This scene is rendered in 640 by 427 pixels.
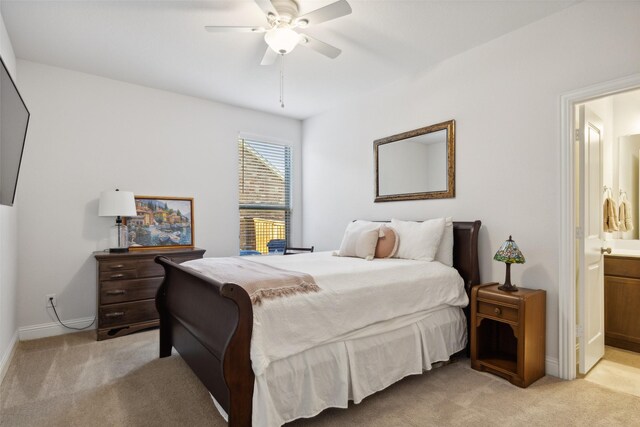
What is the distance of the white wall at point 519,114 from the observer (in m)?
2.36

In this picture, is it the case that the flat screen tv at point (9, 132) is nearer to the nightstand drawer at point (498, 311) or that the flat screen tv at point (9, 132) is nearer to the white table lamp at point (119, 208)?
the white table lamp at point (119, 208)

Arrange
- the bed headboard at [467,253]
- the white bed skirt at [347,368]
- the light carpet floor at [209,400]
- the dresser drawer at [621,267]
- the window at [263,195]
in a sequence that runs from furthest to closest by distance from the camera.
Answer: the window at [263,195], the dresser drawer at [621,267], the bed headboard at [467,253], the light carpet floor at [209,400], the white bed skirt at [347,368]

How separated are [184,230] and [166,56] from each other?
200cm

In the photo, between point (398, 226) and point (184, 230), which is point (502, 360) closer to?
point (398, 226)

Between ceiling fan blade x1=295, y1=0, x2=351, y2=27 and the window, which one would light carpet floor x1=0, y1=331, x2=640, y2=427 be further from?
ceiling fan blade x1=295, y1=0, x2=351, y2=27

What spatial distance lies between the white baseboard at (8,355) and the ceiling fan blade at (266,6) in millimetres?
3218

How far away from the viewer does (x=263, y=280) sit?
1918mm

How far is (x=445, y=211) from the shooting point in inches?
130

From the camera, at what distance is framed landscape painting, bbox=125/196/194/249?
388 cm

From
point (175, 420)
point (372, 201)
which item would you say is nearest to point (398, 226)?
point (372, 201)

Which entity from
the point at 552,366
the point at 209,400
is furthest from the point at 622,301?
the point at 209,400

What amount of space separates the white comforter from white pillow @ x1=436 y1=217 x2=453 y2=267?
90 mm

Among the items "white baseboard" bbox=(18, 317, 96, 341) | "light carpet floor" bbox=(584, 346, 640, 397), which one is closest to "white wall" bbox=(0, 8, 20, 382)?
"white baseboard" bbox=(18, 317, 96, 341)

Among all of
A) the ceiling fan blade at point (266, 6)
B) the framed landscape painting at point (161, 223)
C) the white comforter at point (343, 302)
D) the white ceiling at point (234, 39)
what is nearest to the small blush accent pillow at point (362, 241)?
the white comforter at point (343, 302)
